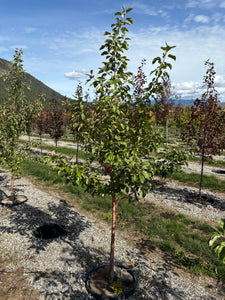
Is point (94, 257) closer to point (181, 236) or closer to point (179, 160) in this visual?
point (181, 236)

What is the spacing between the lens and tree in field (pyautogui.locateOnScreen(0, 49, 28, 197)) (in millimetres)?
8141

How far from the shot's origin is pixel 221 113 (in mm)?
10367

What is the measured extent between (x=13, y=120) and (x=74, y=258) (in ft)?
18.0

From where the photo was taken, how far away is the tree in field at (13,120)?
26.7 feet

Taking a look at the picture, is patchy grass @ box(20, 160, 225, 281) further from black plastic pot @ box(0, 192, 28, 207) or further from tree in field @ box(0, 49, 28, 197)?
tree in field @ box(0, 49, 28, 197)

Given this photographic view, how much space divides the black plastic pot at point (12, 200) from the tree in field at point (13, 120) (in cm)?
127

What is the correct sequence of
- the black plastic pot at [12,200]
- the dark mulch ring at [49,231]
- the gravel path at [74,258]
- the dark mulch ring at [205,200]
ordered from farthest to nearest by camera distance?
the dark mulch ring at [205,200]
the black plastic pot at [12,200]
the dark mulch ring at [49,231]
the gravel path at [74,258]

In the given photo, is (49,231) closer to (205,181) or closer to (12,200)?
(12,200)

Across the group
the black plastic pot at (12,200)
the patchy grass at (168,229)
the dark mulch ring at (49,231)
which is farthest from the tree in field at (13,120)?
the patchy grass at (168,229)

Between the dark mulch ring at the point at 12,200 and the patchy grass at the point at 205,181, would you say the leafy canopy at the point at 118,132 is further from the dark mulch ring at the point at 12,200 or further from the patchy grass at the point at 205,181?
the patchy grass at the point at 205,181

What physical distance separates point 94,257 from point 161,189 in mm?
7020

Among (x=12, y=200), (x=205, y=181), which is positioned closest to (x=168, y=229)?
(x=12, y=200)

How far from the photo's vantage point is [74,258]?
5.63 m

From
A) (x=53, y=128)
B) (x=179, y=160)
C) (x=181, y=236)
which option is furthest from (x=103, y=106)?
(x=53, y=128)
